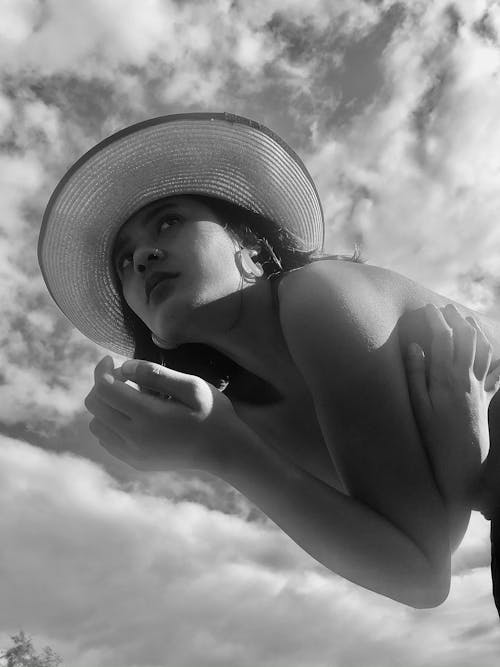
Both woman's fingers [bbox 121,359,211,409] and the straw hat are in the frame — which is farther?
the straw hat

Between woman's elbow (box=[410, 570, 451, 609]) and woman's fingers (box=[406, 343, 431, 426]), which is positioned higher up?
woman's fingers (box=[406, 343, 431, 426])

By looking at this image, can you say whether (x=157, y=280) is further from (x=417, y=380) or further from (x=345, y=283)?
(x=417, y=380)

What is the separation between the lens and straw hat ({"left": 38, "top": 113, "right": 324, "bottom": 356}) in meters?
2.75

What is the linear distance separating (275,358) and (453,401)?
2.45 feet

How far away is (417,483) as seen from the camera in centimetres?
168

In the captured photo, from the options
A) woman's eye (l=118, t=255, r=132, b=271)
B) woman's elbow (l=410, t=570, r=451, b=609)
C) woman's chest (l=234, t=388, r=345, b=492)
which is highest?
woman's eye (l=118, t=255, r=132, b=271)

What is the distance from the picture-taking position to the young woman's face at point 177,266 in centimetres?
223

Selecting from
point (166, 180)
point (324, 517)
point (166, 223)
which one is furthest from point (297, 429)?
point (166, 180)

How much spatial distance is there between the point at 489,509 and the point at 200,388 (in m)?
0.88

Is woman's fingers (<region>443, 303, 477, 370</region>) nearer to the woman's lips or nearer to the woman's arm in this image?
the woman's arm

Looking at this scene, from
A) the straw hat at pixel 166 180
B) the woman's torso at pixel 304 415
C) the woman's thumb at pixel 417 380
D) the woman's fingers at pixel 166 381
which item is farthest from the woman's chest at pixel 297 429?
the straw hat at pixel 166 180

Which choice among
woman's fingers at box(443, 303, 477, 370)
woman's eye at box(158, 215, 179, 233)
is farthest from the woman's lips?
woman's fingers at box(443, 303, 477, 370)

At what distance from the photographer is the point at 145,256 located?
2.37 m

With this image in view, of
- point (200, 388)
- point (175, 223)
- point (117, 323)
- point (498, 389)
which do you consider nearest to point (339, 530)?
point (200, 388)
